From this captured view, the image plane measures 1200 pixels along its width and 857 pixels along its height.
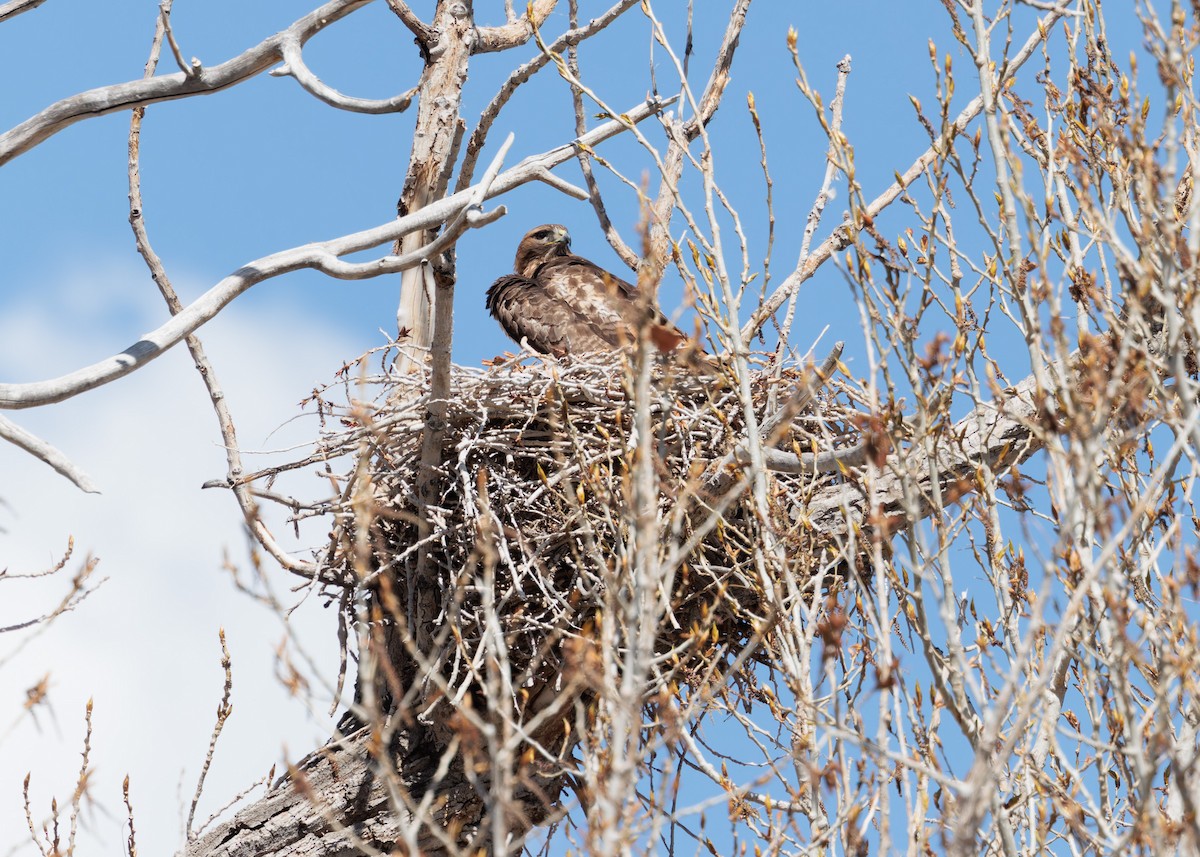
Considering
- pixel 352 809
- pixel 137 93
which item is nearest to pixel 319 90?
pixel 137 93

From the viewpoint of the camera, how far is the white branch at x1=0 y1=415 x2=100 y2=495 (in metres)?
4.62

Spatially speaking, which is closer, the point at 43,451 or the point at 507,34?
the point at 43,451

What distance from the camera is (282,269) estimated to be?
204 inches

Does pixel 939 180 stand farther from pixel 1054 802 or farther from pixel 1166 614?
pixel 1054 802

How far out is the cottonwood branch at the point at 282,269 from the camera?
188 inches

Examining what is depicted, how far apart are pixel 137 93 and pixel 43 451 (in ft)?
4.96

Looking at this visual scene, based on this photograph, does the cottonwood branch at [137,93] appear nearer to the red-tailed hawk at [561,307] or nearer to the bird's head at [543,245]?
the red-tailed hawk at [561,307]

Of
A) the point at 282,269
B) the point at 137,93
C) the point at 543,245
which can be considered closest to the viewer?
the point at 282,269

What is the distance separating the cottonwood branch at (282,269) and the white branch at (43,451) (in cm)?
11

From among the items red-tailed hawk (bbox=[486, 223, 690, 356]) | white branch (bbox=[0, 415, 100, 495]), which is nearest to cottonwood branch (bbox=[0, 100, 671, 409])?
white branch (bbox=[0, 415, 100, 495])

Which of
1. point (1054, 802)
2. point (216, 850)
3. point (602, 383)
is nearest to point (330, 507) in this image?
point (602, 383)

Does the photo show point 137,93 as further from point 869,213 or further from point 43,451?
point 869,213

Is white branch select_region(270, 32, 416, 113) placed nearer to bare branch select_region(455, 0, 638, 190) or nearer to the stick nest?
bare branch select_region(455, 0, 638, 190)

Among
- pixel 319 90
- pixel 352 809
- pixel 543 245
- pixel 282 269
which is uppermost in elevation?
pixel 543 245
